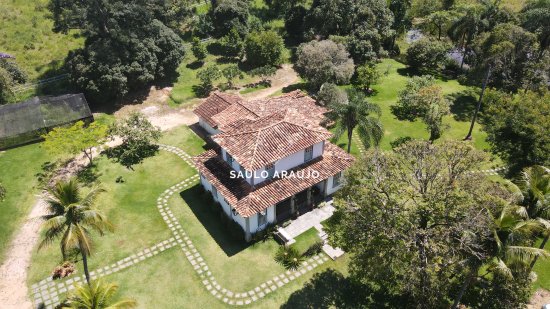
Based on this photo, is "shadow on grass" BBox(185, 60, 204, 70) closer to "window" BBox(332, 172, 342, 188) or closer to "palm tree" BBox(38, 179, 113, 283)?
"window" BBox(332, 172, 342, 188)

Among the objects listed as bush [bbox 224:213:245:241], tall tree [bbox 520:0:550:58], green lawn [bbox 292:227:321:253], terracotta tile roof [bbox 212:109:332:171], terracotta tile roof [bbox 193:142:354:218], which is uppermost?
tall tree [bbox 520:0:550:58]

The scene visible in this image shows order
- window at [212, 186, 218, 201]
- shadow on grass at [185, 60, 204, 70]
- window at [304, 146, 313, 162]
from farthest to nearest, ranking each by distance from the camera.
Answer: shadow on grass at [185, 60, 204, 70]
window at [212, 186, 218, 201]
window at [304, 146, 313, 162]

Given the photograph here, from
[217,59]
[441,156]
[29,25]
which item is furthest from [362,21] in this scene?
[29,25]

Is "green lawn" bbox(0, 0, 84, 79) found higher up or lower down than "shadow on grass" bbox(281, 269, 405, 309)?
higher up

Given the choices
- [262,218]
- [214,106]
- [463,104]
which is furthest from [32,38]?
[463,104]

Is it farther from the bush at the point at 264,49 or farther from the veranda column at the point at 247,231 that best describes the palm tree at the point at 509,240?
the bush at the point at 264,49

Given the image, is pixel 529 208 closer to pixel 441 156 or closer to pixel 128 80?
pixel 441 156

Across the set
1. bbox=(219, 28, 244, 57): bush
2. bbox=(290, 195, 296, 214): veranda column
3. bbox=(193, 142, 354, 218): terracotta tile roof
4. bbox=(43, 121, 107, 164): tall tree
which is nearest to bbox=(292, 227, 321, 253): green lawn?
bbox=(290, 195, 296, 214): veranda column

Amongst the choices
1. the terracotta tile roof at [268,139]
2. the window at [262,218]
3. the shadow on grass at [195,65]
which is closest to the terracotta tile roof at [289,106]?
the terracotta tile roof at [268,139]
